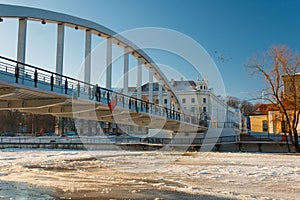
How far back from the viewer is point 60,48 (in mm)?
23453

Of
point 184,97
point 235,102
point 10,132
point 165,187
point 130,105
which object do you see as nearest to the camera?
point 165,187

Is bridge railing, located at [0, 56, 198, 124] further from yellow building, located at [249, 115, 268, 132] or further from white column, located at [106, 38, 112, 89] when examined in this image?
yellow building, located at [249, 115, 268, 132]

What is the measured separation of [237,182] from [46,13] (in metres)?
17.7

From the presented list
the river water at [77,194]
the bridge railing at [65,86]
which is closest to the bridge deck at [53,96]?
the bridge railing at [65,86]

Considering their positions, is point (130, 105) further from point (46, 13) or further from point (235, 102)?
point (235, 102)

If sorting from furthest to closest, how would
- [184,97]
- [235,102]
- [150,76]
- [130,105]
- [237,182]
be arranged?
[235,102]
[184,97]
[150,76]
[130,105]
[237,182]

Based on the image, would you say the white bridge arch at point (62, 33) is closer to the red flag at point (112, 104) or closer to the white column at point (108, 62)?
the white column at point (108, 62)

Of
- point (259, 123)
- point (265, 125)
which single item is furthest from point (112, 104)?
point (259, 123)

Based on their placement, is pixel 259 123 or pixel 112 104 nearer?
pixel 112 104

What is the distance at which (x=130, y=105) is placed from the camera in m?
25.3

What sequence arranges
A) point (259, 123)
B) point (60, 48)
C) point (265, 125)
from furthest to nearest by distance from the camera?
point (259, 123) < point (265, 125) < point (60, 48)

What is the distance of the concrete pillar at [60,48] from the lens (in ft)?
74.7

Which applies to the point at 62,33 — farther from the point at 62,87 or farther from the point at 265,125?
the point at 265,125

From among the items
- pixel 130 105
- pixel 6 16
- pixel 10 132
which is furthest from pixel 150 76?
pixel 10 132
